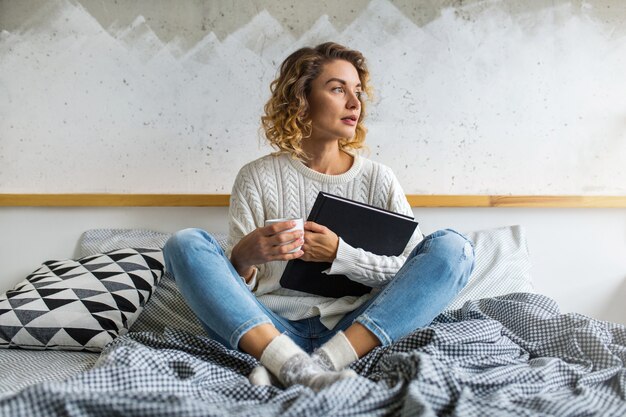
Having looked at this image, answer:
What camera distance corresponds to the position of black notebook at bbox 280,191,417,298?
1.28m

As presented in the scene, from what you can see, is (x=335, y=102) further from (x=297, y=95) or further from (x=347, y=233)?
(x=347, y=233)

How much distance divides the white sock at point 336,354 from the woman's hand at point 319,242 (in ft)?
0.66

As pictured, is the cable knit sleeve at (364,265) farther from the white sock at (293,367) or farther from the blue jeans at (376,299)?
the white sock at (293,367)

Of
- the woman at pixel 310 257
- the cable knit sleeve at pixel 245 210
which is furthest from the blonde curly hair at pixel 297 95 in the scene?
the cable knit sleeve at pixel 245 210

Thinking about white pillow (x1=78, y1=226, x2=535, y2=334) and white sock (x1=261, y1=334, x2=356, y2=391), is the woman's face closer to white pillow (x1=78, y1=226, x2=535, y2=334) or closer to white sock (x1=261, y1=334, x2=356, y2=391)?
white pillow (x1=78, y1=226, x2=535, y2=334)

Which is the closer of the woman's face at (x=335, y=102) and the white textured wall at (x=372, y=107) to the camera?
the woman's face at (x=335, y=102)

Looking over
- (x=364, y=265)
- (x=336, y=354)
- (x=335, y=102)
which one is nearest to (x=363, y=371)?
(x=336, y=354)

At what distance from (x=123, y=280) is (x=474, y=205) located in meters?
1.04

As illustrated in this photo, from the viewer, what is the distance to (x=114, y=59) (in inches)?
75.1

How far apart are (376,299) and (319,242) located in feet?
0.54

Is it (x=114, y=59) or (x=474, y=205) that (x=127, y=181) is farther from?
(x=474, y=205)

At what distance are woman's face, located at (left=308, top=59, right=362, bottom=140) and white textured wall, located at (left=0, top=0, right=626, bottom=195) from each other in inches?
14.9

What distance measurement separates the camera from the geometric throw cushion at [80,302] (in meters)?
1.43

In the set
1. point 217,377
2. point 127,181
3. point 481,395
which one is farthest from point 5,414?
point 127,181
